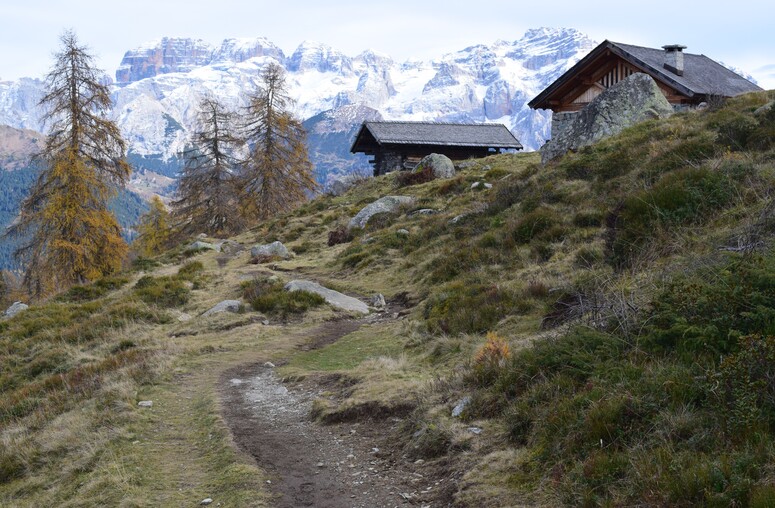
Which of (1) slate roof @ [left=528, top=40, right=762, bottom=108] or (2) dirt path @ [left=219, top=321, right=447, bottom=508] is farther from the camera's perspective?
(1) slate roof @ [left=528, top=40, right=762, bottom=108]

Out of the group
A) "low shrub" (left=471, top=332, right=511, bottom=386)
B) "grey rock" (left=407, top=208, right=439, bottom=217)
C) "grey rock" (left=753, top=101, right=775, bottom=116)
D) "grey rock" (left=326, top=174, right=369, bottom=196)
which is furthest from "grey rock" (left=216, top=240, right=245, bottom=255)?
"low shrub" (left=471, top=332, right=511, bottom=386)

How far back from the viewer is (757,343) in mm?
4695

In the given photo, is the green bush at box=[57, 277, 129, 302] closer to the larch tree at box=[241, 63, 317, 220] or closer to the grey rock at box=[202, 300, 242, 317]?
the grey rock at box=[202, 300, 242, 317]

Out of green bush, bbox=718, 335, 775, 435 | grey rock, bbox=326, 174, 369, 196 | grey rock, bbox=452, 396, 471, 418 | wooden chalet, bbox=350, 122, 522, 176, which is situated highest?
wooden chalet, bbox=350, 122, 522, 176

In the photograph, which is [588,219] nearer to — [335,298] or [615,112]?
[335,298]

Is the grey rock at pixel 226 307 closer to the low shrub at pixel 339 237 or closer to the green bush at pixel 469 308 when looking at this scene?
the green bush at pixel 469 308

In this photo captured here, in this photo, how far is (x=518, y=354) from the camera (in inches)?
268

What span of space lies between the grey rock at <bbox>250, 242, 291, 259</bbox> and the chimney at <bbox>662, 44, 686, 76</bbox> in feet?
53.2

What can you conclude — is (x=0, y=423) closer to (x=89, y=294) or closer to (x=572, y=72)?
(x=89, y=294)

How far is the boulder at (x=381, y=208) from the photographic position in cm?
2373

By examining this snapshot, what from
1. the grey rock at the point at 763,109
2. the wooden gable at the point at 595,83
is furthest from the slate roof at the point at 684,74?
the grey rock at the point at 763,109

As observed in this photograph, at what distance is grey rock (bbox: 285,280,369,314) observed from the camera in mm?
13539

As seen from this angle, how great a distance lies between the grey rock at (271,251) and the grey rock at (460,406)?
16415 mm

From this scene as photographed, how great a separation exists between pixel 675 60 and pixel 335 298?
17961 mm
